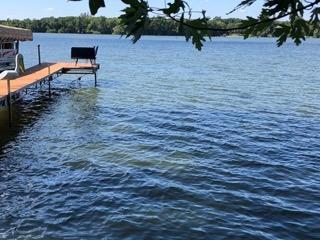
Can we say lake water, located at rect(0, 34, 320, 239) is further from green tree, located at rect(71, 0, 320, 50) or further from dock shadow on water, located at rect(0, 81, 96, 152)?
green tree, located at rect(71, 0, 320, 50)

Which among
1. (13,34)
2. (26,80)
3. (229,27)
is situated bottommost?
(26,80)

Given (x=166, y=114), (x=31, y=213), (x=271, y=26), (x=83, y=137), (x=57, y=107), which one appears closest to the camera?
(x=271, y=26)

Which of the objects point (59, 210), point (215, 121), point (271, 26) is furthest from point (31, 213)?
point (215, 121)

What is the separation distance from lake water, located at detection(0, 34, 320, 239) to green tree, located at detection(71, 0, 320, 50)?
23.2 ft

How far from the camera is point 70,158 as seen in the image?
48.6ft

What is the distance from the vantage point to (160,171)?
530 inches

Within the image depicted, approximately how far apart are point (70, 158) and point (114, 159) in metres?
1.50

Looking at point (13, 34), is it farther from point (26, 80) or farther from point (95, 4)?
point (95, 4)

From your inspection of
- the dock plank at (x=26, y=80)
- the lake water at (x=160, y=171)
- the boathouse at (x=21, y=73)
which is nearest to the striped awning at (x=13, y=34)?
the boathouse at (x=21, y=73)

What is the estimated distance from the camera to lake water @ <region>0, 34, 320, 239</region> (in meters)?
9.91

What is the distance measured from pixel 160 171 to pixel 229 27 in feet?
36.3

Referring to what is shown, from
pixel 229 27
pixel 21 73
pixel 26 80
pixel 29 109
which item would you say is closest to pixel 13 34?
pixel 21 73

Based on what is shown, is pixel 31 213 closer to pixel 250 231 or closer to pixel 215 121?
pixel 250 231

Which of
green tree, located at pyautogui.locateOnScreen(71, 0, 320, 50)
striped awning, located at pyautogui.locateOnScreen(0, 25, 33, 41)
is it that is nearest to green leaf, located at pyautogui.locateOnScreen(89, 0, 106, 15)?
green tree, located at pyautogui.locateOnScreen(71, 0, 320, 50)
